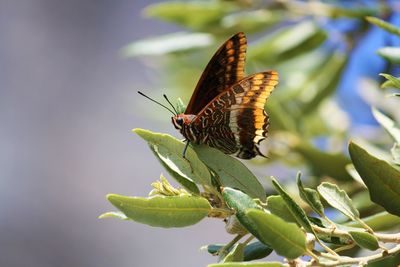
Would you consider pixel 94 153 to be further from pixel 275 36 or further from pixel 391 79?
pixel 391 79

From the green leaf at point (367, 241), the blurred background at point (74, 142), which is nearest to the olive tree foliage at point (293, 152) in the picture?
the green leaf at point (367, 241)

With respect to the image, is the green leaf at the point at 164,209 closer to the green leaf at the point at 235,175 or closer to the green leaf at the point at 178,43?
the green leaf at the point at 235,175

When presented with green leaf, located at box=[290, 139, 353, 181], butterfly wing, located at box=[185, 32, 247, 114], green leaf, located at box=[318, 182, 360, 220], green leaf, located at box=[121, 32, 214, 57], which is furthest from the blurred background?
green leaf, located at box=[318, 182, 360, 220]

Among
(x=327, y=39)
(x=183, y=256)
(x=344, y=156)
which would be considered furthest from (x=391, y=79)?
(x=183, y=256)

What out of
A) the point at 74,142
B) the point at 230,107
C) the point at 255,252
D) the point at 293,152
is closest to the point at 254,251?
the point at 255,252

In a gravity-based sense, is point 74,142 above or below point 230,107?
above

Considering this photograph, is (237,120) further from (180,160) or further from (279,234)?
(279,234)

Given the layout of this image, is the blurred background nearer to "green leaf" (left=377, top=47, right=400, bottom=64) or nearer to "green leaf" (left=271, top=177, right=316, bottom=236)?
"green leaf" (left=377, top=47, right=400, bottom=64)
